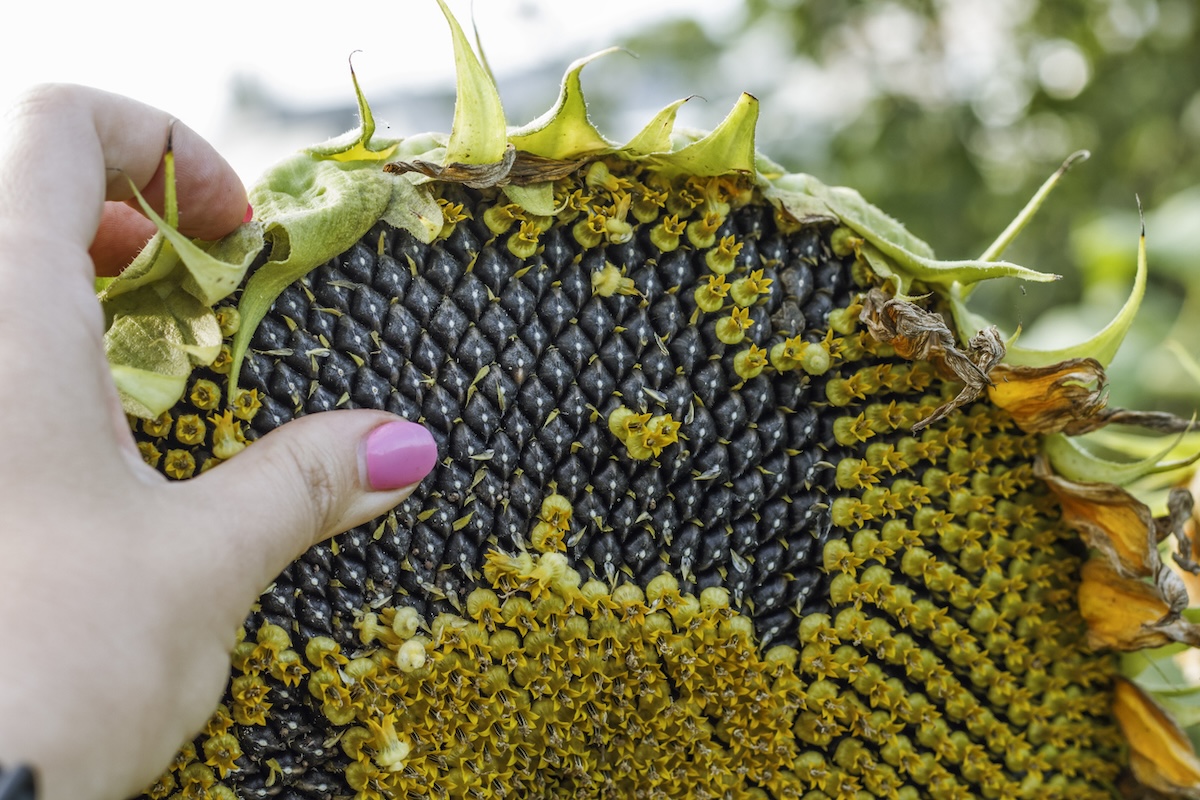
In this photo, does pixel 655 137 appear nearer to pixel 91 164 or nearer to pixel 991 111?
pixel 91 164

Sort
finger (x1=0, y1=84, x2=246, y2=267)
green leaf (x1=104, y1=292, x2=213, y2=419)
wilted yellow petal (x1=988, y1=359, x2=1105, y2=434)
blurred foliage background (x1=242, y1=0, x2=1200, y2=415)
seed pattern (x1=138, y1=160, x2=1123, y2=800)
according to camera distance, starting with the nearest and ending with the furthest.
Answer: finger (x1=0, y1=84, x2=246, y2=267)
green leaf (x1=104, y1=292, x2=213, y2=419)
seed pattern (x1=138, y1=160, x2=1123, y2=800)
wilted yellow petal (x1=988, y1=359, x2=1105, y2=434)
blurred foliage background (x1=242, y1=0, x2=1200, y2=415)

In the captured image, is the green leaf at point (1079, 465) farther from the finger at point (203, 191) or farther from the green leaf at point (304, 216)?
the finger at point (203, 191)

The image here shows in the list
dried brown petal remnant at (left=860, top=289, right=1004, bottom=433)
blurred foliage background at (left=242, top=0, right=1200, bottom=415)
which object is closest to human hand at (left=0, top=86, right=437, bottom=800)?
dried brown petal remnant at (left=860, top=289, right=1004, bottom=433)

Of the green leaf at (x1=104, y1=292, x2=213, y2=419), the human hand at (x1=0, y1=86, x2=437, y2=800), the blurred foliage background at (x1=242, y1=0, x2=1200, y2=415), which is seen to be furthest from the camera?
the blurred foliage background at (x1=242, y1=0, x2=1200, y2=415)

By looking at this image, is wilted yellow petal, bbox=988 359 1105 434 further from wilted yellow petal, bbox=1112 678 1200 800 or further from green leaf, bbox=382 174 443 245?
green leaf, bbox=382 174 443 245

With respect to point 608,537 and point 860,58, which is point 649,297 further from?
point 860,58

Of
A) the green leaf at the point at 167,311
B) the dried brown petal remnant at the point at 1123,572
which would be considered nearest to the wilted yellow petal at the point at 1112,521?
the dried brown petal remnant at the point at 1123,572

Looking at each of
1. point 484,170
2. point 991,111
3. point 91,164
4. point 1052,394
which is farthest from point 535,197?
point 991,111

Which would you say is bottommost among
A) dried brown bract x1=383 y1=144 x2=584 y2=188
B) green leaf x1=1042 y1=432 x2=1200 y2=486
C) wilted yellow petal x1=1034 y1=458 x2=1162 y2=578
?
wilted yellow petal x1=1034 y1=458 x2=1162 y2=578
